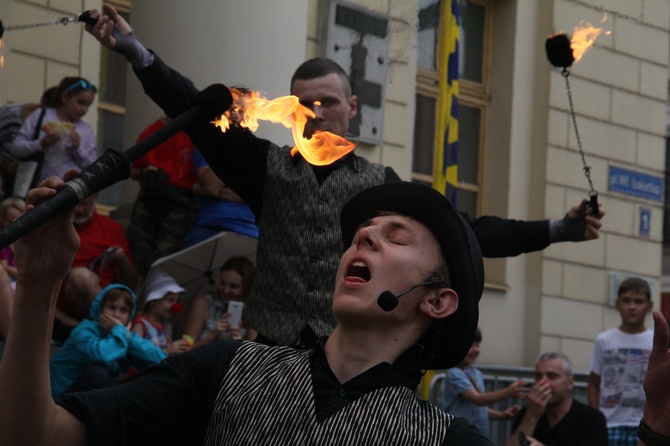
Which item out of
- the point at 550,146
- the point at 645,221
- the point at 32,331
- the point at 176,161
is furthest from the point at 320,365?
the point at 645,221

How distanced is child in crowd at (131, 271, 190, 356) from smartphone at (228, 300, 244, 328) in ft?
0.74

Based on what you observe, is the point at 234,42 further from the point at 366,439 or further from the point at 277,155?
the point at 366,439

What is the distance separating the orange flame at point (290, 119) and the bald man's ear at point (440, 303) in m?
0.77

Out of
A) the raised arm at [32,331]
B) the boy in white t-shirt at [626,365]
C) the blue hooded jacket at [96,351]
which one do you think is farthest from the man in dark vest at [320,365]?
the boy in white t-shirt at [626,365]

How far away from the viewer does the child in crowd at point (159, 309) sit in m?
5.95

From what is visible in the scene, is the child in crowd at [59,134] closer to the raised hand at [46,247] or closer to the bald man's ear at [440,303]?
the bald man's ear at [440,303]

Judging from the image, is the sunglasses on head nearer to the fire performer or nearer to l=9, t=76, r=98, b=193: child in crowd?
l=9, t=76, r=98, b=193: child in crowd

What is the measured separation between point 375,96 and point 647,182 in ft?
19.7

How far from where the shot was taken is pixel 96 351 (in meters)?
5.39

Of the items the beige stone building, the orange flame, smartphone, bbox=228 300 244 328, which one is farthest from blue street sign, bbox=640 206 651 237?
the orange flame

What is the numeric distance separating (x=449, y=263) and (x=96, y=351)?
9.71 feet

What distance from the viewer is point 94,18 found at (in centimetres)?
339

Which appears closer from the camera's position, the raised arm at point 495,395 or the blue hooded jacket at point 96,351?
the blue hooded jacket at point 96,351

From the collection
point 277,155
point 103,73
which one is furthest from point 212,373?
point 103,73
